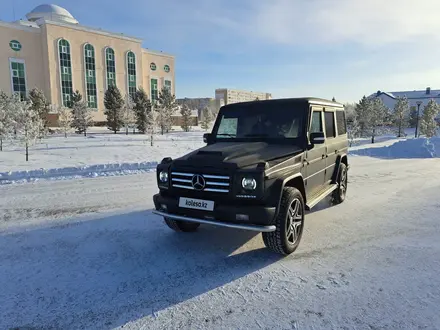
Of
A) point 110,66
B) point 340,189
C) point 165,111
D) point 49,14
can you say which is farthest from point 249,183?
point 49,14

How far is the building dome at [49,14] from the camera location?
5483cm

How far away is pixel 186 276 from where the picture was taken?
3.57 m

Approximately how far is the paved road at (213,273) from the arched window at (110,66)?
54643mm

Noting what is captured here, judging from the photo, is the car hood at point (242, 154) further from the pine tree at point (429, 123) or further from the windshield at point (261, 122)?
the pine tree at point (429, 123)

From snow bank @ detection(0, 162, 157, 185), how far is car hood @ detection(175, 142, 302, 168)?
22.7ft

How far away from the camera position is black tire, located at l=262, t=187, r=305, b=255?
3820 millimetres

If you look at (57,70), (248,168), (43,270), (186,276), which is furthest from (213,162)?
(57,70)

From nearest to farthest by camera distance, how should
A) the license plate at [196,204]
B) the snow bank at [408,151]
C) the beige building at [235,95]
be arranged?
the license plate at [196,204]
the snow bank at [408,151]
the beige building at [235,95]

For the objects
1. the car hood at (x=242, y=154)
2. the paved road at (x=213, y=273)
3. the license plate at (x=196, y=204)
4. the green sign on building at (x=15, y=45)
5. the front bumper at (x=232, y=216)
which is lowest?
the paved road at (x=213, y=273)

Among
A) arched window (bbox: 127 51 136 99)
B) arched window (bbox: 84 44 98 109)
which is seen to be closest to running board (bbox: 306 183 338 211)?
arched window (bbox: 84 44 98 109)

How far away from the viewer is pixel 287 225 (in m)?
3.99

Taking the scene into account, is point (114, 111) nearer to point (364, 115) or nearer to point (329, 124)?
point (364, 115)

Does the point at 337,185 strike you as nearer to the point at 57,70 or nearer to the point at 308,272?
the point at 308,272

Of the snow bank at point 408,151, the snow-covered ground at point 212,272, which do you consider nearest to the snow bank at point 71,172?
the snow-covered ground at point 212,272
